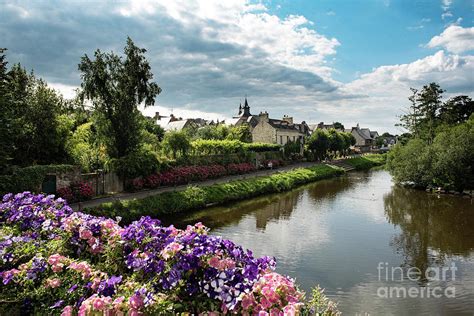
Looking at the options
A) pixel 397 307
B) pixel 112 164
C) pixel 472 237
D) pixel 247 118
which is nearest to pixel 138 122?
pixel 112 164

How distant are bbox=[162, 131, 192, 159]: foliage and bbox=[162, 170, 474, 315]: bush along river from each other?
7.22 m

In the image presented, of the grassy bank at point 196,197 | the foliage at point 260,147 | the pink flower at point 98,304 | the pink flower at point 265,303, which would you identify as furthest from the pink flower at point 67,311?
the foliage at point 260,147

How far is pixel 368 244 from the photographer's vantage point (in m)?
15.1

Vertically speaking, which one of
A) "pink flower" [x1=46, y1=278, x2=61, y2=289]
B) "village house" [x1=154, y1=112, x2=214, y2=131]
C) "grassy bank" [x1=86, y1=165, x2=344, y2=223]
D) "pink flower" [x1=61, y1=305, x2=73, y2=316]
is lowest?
"grassy bank" [x1=86, y1=165, x2=344, y2=223]

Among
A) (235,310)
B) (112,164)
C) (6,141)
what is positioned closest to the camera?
(235,310)

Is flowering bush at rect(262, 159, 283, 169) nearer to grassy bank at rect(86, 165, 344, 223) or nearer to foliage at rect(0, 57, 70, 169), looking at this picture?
grassy bank at rect(86, 165, 344, 223)

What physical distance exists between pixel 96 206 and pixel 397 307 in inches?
497

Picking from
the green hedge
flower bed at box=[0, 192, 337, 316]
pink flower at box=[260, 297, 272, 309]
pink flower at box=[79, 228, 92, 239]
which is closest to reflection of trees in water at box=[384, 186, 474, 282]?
flower bed at box=[0, 192, 337, 316]

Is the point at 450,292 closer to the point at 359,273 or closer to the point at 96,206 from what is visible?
the point at 359,273

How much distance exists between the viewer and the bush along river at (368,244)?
9867mm

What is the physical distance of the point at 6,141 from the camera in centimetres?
1475

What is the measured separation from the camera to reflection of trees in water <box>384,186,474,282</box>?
13.9 metres

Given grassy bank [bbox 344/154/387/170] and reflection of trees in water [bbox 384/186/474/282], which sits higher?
grassy bank [bbox 344/154/387/170]

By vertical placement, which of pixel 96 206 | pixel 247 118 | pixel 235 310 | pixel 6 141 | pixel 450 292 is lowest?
pixel 450 292
